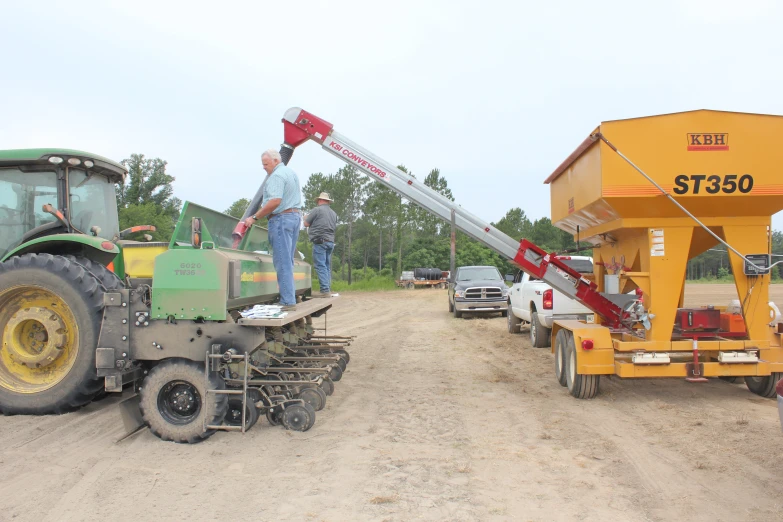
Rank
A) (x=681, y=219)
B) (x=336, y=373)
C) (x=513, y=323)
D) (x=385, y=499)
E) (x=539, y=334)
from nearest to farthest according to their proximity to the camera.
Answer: (x=385, y=499)
(x=681, y=219)
(x=336, y=373)
(x=539, y=334)
(x=513, y=323)

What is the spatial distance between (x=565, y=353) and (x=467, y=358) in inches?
116

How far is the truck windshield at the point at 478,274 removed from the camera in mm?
19375

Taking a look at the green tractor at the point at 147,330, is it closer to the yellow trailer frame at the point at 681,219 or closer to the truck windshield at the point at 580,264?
the yellow trailer frame at the point at 681,219

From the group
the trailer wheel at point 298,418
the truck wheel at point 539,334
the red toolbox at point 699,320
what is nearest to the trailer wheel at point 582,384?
the red toolbox at point 699,320

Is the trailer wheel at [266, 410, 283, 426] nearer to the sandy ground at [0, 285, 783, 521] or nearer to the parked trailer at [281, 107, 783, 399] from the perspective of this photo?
the sandy ground at [0, 285, 783, 521]

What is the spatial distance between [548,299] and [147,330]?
312 inches

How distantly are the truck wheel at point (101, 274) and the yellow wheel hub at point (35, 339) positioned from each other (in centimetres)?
40

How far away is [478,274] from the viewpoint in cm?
1955

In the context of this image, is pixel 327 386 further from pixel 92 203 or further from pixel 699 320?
pixel 699 320

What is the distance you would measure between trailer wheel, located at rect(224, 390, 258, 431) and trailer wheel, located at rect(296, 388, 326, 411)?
55 centimetres

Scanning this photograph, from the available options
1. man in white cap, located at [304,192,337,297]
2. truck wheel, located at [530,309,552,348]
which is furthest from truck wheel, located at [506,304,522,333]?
man in white cap, located at [304,192,337,297]

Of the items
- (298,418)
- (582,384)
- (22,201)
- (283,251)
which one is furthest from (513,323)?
(22,201)

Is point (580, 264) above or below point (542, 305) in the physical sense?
above

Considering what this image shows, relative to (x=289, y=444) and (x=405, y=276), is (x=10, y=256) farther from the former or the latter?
(x=405, y=276)
